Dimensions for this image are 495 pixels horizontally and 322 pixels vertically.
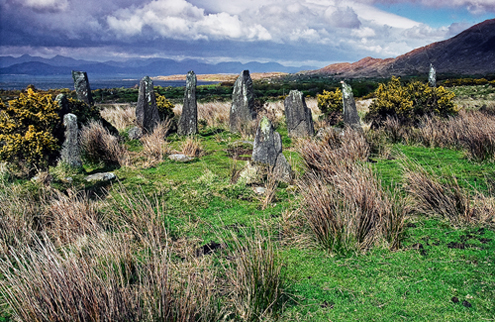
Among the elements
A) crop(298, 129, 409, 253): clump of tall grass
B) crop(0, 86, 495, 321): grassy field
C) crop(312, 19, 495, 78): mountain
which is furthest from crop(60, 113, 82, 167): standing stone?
crop(312, 19, 495, 78): mountain

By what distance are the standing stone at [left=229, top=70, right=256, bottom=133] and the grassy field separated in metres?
7.78

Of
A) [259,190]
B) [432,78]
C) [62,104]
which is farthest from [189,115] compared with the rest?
[432,78]

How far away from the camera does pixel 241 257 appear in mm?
3695

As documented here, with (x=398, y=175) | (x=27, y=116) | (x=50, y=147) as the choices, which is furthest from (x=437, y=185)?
(x=27, y=116)

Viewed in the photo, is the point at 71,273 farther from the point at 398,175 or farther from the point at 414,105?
the point at 414,105

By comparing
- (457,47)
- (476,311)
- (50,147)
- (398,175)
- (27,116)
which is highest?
(457,47)

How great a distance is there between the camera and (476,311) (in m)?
3.48

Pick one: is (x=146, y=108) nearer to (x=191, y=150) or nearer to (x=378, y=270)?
(x=191, y=150)

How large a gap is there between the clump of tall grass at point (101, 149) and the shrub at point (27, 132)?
1285 millimetres

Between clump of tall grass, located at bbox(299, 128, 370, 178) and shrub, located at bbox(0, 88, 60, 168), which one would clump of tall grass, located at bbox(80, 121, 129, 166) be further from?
clump of tall grass, located at bbox(299, 128, 370, 178)

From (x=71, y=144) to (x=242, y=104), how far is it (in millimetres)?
8164

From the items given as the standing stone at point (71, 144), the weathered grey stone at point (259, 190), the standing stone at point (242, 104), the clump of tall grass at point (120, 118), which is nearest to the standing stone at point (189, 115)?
the standing stone at point (242, 104)

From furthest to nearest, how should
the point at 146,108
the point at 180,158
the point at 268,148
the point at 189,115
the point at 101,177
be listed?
the point at 189,115
the point at 146,108
the point at 180,158
the point at 101,177
the point at 268,148

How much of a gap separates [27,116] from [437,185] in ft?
29.4
